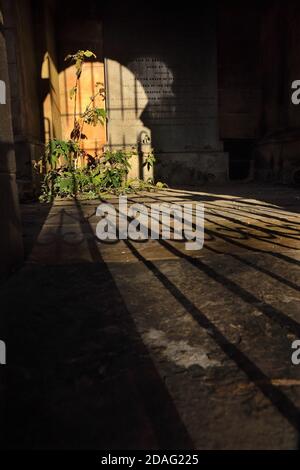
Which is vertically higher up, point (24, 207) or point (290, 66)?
point (290, 66)

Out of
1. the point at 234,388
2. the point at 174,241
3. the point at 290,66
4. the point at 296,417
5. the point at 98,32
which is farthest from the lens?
the point at 98,32

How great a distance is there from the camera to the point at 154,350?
1447 millimetres

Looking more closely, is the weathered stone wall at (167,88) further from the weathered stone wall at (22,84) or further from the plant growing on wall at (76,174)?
the weathered stone wall at (22,84)

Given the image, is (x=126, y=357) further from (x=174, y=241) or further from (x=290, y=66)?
(x=290, y=66)

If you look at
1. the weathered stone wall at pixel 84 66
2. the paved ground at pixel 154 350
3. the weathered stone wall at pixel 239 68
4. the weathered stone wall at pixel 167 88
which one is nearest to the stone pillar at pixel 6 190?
the paved ground at pixel 154 350

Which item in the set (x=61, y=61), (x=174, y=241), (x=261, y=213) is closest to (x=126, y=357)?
(x=174, y=241)

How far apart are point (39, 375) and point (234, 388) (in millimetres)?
655

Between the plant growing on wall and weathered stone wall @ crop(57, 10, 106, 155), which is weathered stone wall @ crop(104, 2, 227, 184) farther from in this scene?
the plant growing on wall

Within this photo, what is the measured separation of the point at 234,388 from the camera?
3.97 ft

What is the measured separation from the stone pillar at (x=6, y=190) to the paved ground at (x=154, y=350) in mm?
138

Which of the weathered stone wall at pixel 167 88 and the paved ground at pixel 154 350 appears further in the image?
the weathered stone wall at pixel 167 88

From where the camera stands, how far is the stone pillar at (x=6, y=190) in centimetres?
229

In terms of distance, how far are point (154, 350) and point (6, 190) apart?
1475 millimetres
